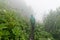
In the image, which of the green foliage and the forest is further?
the green foliage

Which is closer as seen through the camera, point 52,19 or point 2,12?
point 2,12

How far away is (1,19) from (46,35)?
3.43 metres

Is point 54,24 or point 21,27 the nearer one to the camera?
point 21,27

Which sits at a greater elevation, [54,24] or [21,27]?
[54,24]

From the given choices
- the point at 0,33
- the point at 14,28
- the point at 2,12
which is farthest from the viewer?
Answer: the point at 2,12

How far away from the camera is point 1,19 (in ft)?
29.2

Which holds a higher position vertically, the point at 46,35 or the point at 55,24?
the point at 55,24

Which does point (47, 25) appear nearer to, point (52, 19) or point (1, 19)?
point (52, 19)

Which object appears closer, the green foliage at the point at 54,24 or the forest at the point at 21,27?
the forest at the point at 21,27

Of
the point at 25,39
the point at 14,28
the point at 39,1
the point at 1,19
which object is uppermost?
the point at 39,1

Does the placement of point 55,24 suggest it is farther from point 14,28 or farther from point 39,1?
point 39,1

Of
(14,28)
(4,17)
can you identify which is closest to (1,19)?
(4,17)

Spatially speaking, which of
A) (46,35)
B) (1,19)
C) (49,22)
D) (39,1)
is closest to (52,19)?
(49,22)

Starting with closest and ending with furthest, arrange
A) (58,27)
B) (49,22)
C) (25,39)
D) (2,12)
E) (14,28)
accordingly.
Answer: (14,28) → (25,39) → (2,12) → (58,27) → (49,22)
